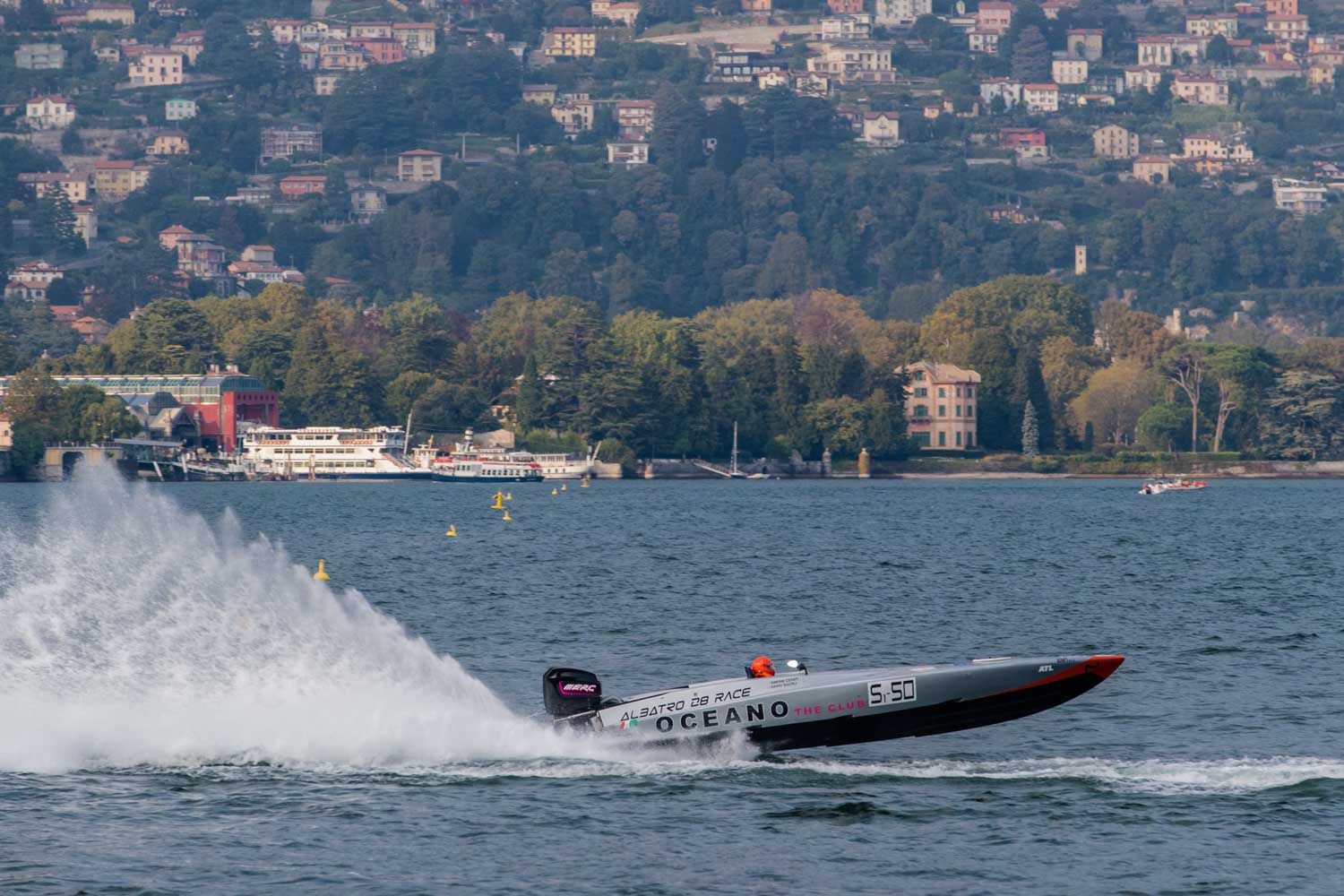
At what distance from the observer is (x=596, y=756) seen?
124 ft

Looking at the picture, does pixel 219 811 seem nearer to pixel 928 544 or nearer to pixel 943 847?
pixel 943 847

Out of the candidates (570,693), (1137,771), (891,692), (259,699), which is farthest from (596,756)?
(1137,771)

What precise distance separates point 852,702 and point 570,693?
494 centimetres

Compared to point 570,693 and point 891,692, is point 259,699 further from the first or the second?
point 891,692

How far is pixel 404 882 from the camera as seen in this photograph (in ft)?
103

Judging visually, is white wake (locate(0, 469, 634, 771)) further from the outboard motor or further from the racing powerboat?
the racing powerboat

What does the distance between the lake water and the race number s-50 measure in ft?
4.67

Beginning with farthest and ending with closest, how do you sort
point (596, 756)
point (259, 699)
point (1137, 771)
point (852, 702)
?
point (259, 699)
point (596, 756)
point (1137, 771)
point (852, 702)

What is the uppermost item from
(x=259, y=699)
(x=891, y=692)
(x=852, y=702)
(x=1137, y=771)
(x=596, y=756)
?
(x=891, y=692)

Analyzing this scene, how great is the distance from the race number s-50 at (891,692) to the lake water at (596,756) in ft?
4.67

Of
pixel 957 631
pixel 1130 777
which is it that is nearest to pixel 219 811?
pixel 1130 777

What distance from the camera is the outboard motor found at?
37500 mm

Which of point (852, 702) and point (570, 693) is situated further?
point (570, 693)

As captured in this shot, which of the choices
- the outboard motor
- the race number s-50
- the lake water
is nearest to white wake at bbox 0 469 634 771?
the lake water
